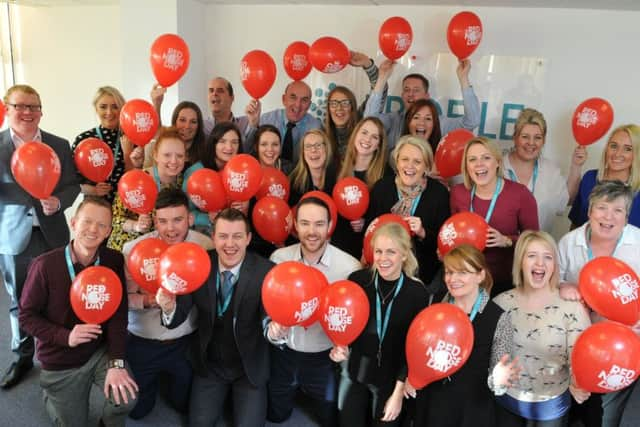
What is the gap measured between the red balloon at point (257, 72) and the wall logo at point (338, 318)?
204cm

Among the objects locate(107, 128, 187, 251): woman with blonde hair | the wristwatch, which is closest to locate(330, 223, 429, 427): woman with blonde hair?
the wristwatch

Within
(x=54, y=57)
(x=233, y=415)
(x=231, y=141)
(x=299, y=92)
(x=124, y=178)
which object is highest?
(x=54, y=57)

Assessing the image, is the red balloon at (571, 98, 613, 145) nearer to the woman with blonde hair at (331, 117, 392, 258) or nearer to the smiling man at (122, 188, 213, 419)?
the woman with blonde hair at (331, 117, 392, 258)

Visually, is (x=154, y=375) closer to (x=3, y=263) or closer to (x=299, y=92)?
(x=3, y=263)

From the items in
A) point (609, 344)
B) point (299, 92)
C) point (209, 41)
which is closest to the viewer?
point (609, 344)

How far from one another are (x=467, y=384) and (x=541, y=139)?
169cm

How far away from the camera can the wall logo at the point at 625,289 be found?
2.01 meters

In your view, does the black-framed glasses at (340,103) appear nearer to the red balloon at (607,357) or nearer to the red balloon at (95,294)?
the red balloon at (95,294)

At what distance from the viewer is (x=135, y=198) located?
2.79 meters

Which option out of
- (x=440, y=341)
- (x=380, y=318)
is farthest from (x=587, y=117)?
(x=440, y=341)

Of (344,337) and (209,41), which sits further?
(209,41)

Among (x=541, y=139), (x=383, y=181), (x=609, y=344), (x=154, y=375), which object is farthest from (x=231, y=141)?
(x=609, y=344)

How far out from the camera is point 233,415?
270 centimetres

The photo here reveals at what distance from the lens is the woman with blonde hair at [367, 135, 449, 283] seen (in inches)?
110
